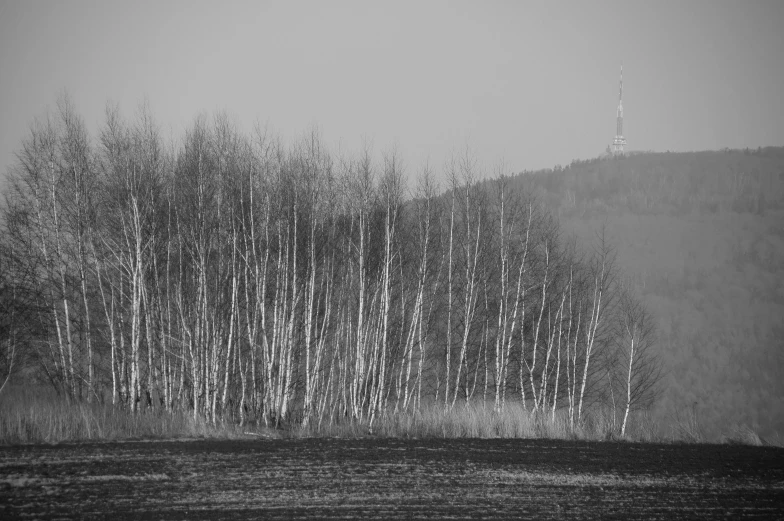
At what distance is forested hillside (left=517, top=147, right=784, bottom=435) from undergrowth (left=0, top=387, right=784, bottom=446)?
3057 centimetres

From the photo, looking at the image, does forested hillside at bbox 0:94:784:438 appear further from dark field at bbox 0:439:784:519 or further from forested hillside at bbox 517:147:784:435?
forested hillside at bbox 517:147:784:435

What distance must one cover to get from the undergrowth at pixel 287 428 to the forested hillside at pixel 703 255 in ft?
100

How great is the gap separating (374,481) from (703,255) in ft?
231

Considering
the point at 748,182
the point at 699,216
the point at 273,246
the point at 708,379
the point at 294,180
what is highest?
the point at 748,182

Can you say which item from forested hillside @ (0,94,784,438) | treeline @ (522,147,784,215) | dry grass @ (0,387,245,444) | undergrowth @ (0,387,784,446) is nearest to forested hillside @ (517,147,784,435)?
treeline @ (522,147,784,215)

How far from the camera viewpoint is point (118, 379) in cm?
1838

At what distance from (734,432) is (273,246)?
539 inches

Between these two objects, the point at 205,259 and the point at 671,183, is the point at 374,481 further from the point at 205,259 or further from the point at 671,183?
the point at 671,183

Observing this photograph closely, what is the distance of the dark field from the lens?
831 cm


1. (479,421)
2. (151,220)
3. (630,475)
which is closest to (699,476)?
(630,475)

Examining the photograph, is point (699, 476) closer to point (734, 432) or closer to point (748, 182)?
point (734, 432)

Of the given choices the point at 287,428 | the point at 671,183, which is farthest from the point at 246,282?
the point at 671,183

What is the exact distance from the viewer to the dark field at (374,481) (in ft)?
27.3

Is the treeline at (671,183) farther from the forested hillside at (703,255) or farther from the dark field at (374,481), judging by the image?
the dark field at (374,481)
